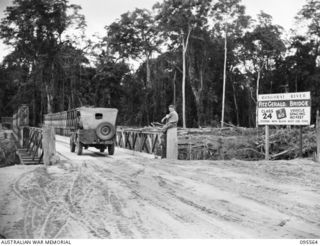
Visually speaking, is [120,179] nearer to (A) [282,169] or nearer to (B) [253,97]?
(A) [282,169]

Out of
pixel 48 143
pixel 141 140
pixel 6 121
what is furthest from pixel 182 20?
pixel 48 143

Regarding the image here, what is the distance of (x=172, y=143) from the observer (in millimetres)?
12180

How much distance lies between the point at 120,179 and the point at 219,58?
32.0 meters

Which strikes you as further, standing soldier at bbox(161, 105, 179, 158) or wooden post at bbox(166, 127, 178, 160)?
wooden post at bbox(166, 127, 178, 160)

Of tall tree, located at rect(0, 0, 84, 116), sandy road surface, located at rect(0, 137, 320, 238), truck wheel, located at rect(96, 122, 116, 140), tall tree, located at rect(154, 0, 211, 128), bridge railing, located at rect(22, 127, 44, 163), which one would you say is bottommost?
sandy road surface, located at rect(0, 137, 320, 238)

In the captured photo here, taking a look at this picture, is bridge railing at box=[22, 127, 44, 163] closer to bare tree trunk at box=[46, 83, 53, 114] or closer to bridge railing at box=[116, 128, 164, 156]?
bare tree trunk at box=[46, 83, 53, 114]

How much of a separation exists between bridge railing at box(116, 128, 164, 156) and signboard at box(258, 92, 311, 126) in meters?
3.42

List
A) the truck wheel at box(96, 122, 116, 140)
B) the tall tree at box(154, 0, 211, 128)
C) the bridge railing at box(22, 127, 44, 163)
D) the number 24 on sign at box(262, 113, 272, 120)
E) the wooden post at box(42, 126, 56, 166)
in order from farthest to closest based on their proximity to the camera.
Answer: the tall tree at box(154, 0, 211, 128) → the bridge railing at box(22, 127, 44, 163) → the truck wheel at box(96, 122, 116, 140) → the number 24 on sign at box(262, 113, 272, 120) → the wooden post at box(42, 126, 56, 166)

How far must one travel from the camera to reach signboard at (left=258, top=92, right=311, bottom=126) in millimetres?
11094

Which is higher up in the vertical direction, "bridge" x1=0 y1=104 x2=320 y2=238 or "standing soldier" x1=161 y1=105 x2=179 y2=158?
"standing soldier" x1=161 y1=105 x2=179 y2=158

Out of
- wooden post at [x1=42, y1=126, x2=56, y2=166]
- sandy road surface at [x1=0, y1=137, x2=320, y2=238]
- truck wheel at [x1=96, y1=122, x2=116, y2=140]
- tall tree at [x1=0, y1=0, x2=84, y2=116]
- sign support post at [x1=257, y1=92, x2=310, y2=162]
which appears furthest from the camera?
truck wheel at [x1=96, y1=122, x2=116, y2=140]

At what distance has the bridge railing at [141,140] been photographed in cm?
1397

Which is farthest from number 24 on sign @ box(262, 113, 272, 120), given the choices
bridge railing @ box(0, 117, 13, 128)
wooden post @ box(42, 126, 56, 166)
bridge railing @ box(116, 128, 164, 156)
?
bridge railing @ box(0, 117, 13, 128)

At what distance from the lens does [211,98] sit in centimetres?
3609
